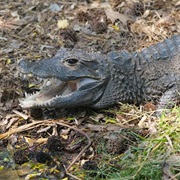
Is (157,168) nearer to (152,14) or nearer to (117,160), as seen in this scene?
(117,160)

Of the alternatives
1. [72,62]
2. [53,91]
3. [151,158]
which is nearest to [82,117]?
[53,91]

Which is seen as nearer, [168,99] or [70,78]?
[70,78]

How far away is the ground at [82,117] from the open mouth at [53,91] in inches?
6.2

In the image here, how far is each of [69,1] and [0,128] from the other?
9.70 ft

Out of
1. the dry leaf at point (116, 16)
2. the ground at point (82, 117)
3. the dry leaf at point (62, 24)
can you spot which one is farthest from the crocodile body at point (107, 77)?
the dry leaf at point (62, 24)

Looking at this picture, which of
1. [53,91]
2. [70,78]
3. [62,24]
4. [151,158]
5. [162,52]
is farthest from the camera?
[62,24]

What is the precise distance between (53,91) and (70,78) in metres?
0.26

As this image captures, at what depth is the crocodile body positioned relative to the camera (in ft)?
18.0

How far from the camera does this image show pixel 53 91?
5.58 metres

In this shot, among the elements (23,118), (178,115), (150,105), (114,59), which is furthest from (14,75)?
(178,115)

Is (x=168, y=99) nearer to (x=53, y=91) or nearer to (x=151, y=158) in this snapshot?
(x=151, y=158)

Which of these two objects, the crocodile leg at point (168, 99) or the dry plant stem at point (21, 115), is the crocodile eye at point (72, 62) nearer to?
the dry plant stem at point (21, 115)

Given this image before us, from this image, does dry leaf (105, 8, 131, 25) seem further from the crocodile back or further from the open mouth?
the open mouth

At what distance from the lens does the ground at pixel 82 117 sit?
15.7 feet
